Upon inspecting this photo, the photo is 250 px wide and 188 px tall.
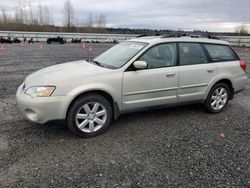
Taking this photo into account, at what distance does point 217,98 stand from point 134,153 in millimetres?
2713

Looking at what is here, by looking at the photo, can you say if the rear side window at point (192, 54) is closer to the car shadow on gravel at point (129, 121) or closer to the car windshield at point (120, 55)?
the car windshield at point (120, 55)

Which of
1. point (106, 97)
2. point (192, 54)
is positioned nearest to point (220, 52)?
point (192, 54)

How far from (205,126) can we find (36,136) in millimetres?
3104

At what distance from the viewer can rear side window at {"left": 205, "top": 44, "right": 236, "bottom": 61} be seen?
16.5 ft

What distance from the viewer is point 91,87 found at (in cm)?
373

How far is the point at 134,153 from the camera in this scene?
343cm

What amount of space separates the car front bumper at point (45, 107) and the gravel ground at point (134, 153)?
42 cm

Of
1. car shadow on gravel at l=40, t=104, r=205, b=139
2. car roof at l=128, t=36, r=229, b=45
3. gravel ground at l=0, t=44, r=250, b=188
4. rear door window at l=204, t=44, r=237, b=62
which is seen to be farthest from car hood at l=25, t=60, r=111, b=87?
rear door window at l=204, t=44, r=237, b=62

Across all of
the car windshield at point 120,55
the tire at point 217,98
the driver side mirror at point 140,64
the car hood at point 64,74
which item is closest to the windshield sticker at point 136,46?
the car windshield at point 120,55

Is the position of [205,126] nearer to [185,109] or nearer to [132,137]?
[185,109]

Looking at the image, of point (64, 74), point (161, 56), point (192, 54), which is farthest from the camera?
point (192, 54)

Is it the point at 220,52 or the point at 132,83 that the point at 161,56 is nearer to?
the point at 132,83

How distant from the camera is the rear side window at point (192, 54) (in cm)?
466

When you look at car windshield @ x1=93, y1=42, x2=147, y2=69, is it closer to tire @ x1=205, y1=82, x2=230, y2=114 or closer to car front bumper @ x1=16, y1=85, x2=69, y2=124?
car front bumper @ x1=16, y1=85, x2=69, y2=124
